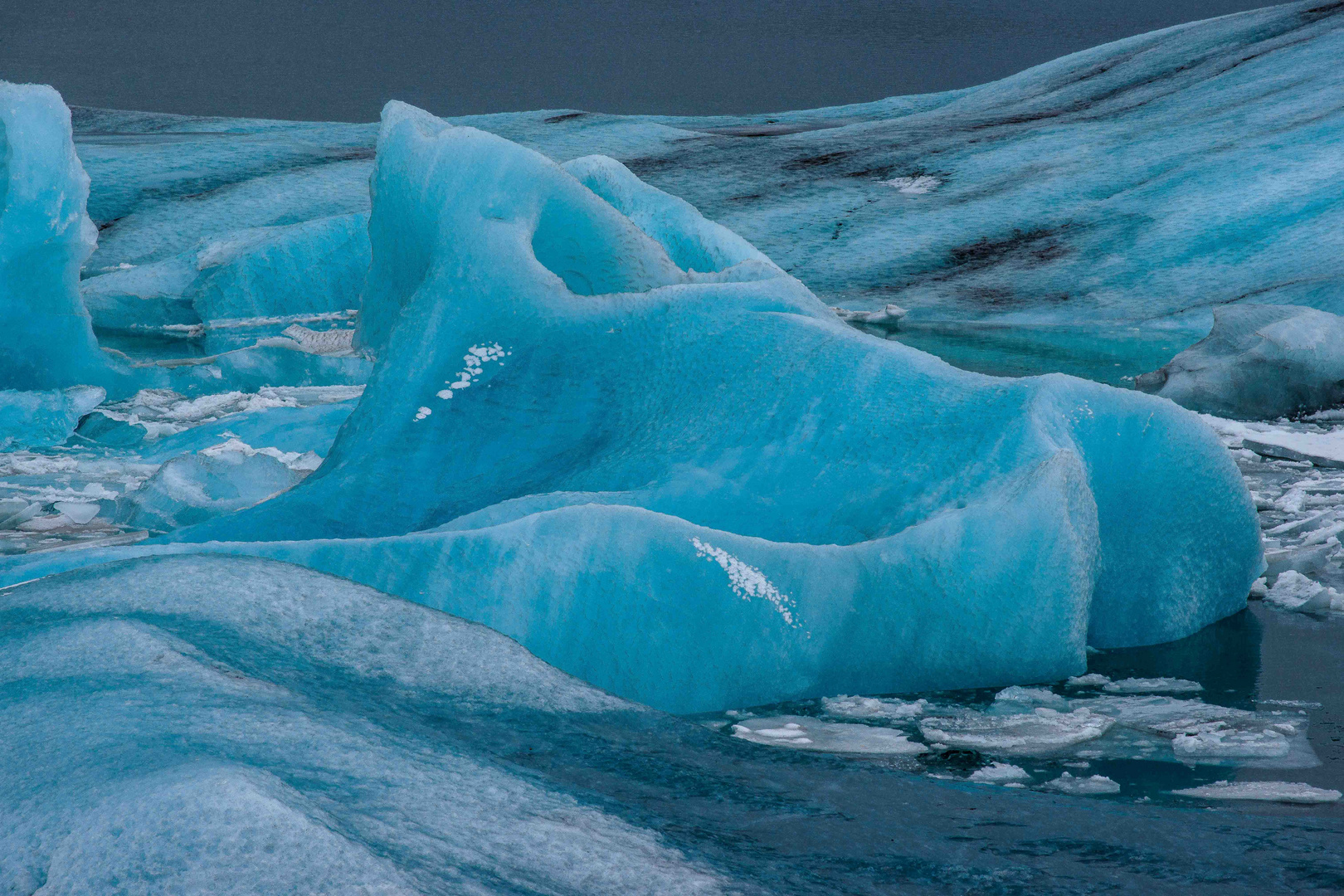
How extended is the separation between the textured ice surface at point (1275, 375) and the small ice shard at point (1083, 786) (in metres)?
3.89

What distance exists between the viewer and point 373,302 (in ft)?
12.5

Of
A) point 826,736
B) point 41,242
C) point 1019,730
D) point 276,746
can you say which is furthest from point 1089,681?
point 41,242

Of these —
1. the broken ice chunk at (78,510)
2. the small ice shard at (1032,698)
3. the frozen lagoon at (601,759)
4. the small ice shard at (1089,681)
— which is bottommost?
the broken ice chunk at (78,510)

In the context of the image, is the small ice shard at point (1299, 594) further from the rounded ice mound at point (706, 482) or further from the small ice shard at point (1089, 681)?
the small ice shard at point (1089, 681)

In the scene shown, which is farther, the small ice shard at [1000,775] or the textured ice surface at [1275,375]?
the textured ice surface at [1275,375]

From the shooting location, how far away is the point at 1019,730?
204cm

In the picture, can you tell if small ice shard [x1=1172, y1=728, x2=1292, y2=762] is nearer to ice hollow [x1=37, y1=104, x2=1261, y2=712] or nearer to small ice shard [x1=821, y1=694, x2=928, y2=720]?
ice hollow [x1=37, y1=104, x2=1261, y2=712]

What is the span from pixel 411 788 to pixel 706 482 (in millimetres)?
1484

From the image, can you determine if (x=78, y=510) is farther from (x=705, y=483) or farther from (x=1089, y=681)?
(x=1089, y=681)

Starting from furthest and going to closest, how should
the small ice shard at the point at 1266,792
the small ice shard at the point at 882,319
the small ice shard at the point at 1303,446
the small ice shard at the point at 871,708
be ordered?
the small ice shard at the point at 882,319 → the small ice shard at the point at 1303,446 → the small ice shard at the point at 871,708 → the small ice shard at the point at 1266,792

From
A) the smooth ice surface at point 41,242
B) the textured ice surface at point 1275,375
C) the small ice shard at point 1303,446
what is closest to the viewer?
the small ice shard at point 1303,446

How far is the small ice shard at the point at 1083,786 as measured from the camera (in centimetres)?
180

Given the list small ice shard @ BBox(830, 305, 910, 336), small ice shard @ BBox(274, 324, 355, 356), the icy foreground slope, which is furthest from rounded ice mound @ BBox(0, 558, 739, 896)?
small ice shard @ BBox(830, 305, 910, 336)

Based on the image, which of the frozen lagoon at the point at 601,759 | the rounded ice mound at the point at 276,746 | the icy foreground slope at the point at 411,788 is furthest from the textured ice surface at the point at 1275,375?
the rounded ice mound at the point at 276,746
